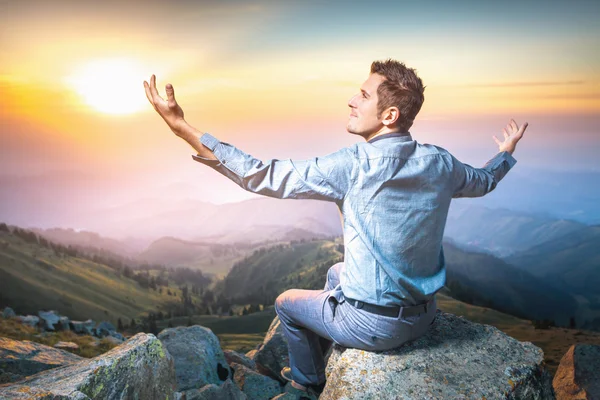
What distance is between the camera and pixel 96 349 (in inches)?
380

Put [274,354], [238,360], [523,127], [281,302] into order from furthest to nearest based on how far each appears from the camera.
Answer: [238,360], [274,354], [523,127], [281,302]

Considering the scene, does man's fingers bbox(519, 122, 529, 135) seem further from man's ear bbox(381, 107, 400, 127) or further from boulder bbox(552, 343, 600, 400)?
boulder bbox(552, 343, 600, 400)

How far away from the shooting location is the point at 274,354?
7715mm

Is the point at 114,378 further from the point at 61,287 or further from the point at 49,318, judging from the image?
the point at 61,287

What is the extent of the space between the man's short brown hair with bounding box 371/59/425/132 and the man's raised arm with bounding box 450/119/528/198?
0.59 metres

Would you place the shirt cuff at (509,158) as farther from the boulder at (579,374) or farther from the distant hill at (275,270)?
the distant hill at (275,270)

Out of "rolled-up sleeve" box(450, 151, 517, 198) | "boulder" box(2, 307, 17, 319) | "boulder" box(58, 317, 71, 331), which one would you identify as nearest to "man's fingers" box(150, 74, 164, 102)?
"rolled-up sleeve" box(450, 151, 517, 198)

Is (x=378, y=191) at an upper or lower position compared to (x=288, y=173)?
lower

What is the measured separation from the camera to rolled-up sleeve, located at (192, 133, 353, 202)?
339 cm

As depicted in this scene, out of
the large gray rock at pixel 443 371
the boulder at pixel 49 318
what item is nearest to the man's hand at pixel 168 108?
the large gray rock at pixel 443 371

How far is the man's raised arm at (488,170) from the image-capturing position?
13.3 ft

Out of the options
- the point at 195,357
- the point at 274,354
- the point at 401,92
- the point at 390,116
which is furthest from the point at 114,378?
the point at 274,354

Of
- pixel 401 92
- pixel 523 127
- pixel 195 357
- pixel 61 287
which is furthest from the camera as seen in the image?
pixel 61 287

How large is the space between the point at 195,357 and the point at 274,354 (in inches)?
53.2
